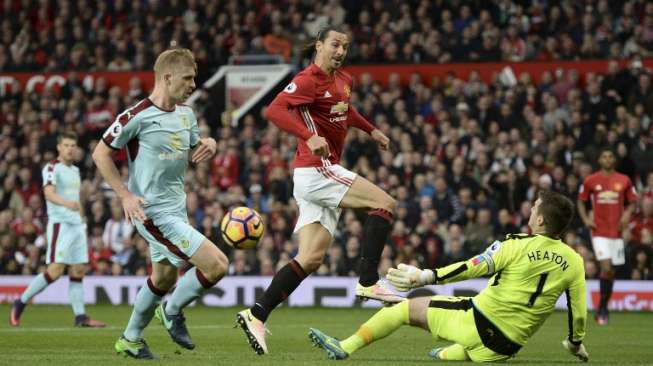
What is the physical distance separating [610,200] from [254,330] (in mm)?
8163

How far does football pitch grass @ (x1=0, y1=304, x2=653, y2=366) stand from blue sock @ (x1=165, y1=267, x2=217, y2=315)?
0.40 metres

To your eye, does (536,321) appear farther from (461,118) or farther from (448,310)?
(461,118)

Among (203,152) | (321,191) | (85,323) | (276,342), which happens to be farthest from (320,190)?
(85,323)

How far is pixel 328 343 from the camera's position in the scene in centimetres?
859

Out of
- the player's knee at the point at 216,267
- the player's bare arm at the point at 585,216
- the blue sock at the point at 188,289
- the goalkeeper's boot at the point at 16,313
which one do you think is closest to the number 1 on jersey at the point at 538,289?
the player's knee at the point at 216,267

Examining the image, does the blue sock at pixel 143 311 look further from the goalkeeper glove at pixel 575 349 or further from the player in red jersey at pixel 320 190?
the goalkeeper glove at pixel 575 349

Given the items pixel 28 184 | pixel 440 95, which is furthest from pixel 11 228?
pixel 440 95

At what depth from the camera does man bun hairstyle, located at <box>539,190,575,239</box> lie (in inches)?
335

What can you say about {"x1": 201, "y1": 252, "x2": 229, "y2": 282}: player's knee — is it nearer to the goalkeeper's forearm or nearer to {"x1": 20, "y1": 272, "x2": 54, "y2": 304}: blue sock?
the goalkeeper's forearm

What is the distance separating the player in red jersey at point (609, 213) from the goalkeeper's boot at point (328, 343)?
8.18 m

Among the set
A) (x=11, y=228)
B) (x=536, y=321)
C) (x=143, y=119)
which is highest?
(x=143, y=119)

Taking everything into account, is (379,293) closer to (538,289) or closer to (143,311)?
(538,289)

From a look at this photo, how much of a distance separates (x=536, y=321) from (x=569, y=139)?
12131mm

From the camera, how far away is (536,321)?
8.59m
